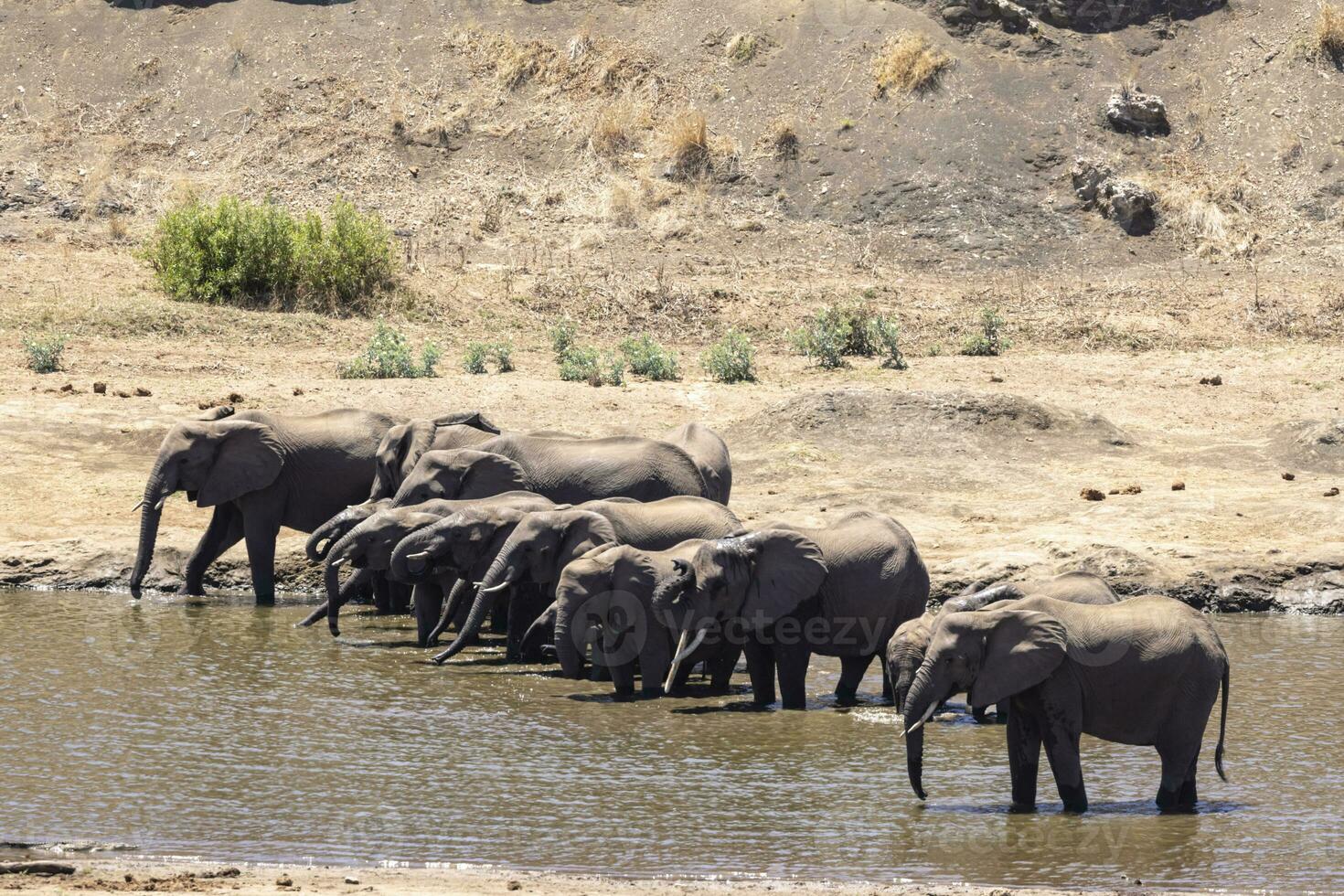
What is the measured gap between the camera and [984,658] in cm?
1098

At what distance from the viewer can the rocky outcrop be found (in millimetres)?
42281

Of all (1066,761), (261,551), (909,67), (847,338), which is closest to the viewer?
(1066,761)

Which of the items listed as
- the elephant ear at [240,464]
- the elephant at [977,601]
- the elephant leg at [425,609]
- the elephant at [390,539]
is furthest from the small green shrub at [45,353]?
the elephant at [977,601]

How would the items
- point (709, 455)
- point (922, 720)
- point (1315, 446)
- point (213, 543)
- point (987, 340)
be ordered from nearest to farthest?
point (922, 720) < point (213, 543) < point (709, 455) < point (1315, 446) < point (987, 340)

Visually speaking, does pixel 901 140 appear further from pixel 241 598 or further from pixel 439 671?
pixel 439 671

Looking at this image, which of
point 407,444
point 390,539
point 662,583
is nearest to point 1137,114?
point 407,444

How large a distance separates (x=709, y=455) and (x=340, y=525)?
427 centimetres

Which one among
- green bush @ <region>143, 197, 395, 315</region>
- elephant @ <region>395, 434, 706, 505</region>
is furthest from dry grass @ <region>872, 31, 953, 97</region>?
elephant @ <region>395, 434, 706, 505</region>

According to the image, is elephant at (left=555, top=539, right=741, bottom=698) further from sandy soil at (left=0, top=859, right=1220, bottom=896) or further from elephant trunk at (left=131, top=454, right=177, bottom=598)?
elephant trunk at (left=131, top=454, right=177, bottom=598)

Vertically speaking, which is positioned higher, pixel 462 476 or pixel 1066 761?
pixel 462 476

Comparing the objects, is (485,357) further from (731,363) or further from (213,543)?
(213,543)

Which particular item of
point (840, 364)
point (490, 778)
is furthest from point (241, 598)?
point (840, 364)

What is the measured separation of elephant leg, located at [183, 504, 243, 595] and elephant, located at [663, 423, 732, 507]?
4.91m

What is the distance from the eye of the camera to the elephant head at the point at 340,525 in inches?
727
